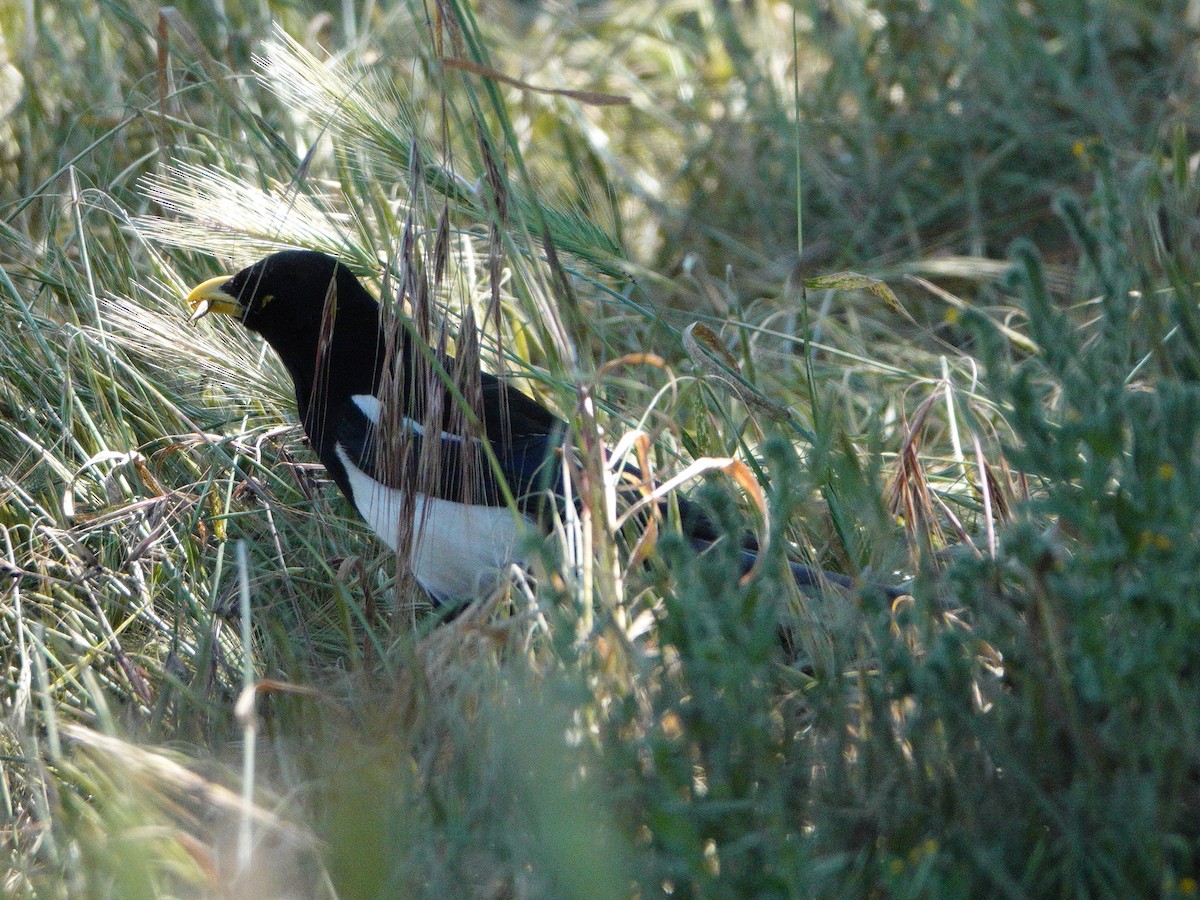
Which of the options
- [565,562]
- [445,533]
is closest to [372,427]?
[445,533]

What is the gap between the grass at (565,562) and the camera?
119 cm

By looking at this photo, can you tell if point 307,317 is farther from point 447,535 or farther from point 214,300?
point 447,535

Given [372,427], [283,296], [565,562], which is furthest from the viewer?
[283,296]

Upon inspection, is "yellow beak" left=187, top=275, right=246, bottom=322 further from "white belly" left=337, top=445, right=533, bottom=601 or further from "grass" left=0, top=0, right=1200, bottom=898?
"white belly" left=337, top=445, right=533, bottom=601

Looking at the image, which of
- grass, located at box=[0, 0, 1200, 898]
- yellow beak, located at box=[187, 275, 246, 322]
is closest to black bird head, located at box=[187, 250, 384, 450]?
yellow beak, located at box=[187, 275, 246, 322]

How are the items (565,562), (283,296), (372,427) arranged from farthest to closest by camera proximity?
(283,296)
(372,427)
(565,562)

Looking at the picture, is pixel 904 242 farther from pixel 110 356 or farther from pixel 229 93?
pixel 110 356

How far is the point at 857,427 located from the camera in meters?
2.67

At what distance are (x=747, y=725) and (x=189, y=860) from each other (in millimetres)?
551

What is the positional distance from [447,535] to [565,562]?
2.90ft

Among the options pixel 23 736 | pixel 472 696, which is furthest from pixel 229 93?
pixel 472 696

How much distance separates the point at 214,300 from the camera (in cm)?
245

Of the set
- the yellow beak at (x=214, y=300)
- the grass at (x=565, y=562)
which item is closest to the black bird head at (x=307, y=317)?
the yellow beak at (x=214, y=300)

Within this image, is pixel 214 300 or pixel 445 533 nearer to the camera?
pixel 445 533
